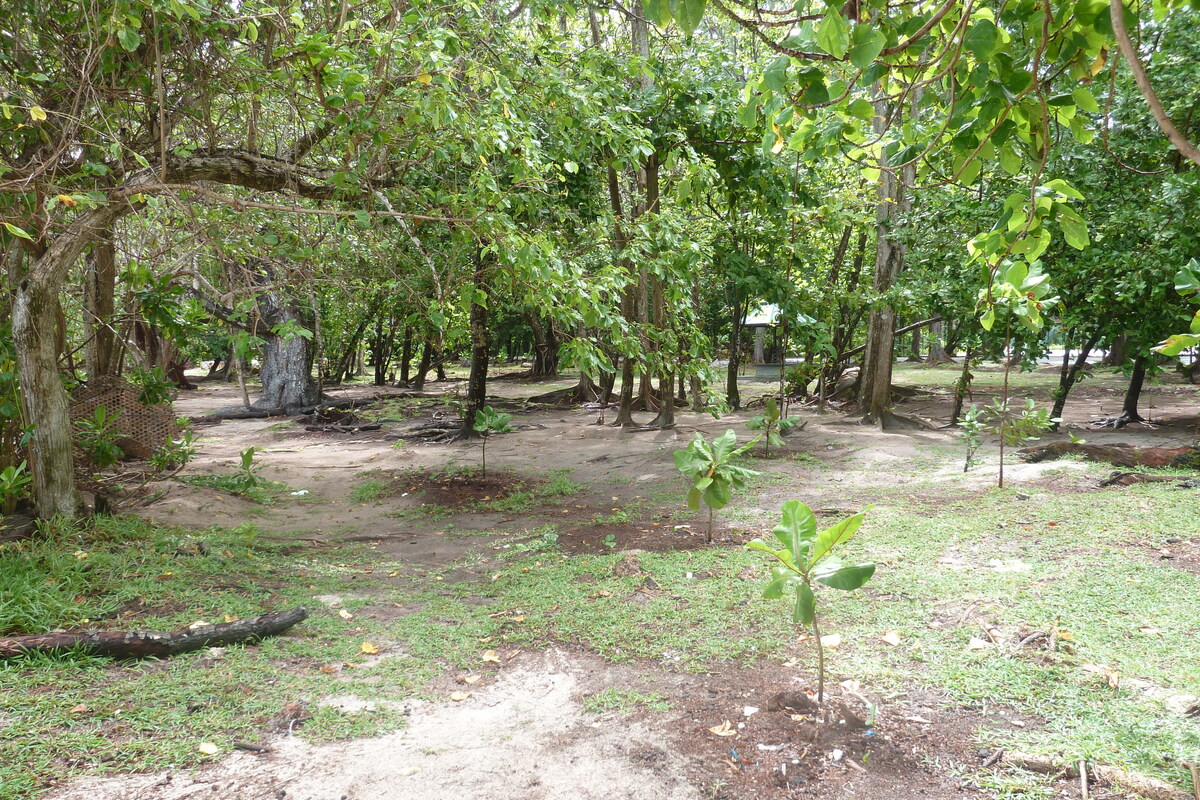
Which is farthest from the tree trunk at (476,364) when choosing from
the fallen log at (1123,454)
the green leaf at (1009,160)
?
the green leaf at (1009,160)

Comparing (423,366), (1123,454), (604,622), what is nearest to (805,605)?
(604,622)

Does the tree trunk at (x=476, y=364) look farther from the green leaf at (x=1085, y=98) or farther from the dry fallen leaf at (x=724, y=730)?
the green leaf at (x=1085, y=98)

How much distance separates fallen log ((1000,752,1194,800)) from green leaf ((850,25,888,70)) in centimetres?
247

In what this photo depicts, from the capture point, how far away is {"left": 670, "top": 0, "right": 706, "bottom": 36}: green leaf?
164 centimetres

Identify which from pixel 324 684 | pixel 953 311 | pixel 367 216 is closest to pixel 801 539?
pixel 324 684

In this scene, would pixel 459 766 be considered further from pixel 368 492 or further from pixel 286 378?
pixel 286 378

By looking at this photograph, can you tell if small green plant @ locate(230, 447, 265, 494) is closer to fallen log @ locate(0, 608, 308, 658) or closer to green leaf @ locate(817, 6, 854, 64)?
fallen log @ locate(0, 608, 308, 658)

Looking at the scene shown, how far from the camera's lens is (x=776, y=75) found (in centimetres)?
214

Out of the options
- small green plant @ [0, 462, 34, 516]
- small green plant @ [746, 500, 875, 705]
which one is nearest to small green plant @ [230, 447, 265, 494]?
small green plant @ [0, 462, 34, 516]

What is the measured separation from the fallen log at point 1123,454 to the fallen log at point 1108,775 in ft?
21.1

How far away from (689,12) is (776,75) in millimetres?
589

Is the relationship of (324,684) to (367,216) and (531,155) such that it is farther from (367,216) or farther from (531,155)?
(531,155)

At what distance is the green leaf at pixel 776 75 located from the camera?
2123 mm

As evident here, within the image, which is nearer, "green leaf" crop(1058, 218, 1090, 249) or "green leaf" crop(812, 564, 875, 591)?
"green leaf" crop(1058, 218, 1090, 249)
